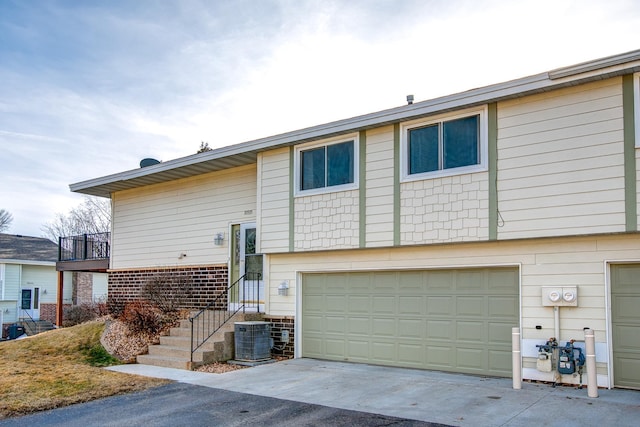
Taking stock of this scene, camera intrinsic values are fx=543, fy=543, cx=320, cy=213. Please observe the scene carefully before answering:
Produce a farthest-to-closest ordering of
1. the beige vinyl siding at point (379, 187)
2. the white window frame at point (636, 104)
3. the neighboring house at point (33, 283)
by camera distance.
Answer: the neighboring house at point (33, 283) < the beige vinyl siding at point (379, 187) < the white window frame at point (636, 104)

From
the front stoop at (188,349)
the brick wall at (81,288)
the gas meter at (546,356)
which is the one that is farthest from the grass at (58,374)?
the brick wall at (81,288)

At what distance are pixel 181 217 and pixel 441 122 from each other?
825 cm

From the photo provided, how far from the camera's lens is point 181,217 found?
1505 centimetres

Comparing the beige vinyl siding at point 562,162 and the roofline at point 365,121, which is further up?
the roofline at point 365,121

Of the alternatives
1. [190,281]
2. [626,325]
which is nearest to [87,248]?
[190,281]

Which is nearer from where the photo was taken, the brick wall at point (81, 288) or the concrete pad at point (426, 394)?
the concrete pad at point (426, 394)

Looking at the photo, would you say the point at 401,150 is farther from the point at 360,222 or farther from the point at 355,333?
the point at 355,333

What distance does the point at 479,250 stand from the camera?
9367mm

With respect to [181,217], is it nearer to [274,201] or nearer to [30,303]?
[274,201]

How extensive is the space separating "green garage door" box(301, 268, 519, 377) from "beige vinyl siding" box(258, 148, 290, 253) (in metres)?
1.09

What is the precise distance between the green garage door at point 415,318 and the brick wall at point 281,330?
26cm

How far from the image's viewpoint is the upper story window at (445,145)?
9272 mm

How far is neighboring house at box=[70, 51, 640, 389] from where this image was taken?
8008 millimetres

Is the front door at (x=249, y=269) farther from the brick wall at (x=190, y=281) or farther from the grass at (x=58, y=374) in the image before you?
the grass at (x=58, y=374)
